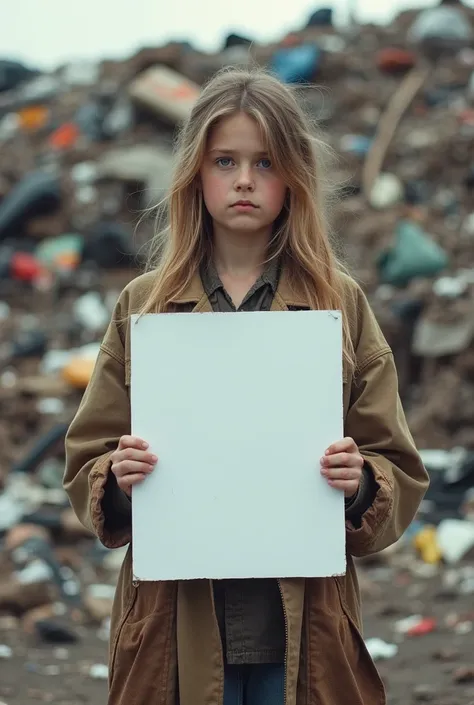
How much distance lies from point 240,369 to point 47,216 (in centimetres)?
999

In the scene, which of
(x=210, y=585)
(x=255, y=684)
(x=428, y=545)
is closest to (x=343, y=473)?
(x=210, y=585)

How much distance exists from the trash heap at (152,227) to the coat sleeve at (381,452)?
6.91ft

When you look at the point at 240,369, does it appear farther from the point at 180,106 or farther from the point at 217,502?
the point at 180,106

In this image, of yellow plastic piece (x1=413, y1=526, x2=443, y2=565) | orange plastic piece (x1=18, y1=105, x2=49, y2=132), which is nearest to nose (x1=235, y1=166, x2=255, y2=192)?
yellow plastic piece (x1=413, y1=526, x2=443, y2=565)

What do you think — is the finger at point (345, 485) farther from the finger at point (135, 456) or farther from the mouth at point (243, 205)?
the mouth at point (243, 205)

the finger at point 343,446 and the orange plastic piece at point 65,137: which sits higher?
the orange plastic piece at point 65,137

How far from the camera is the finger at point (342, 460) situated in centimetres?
223

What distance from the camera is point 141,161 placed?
485 inches

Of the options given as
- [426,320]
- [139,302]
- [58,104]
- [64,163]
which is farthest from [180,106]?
[139,302]

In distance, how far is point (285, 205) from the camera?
252 centimetres

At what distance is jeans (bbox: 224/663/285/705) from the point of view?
2299mm

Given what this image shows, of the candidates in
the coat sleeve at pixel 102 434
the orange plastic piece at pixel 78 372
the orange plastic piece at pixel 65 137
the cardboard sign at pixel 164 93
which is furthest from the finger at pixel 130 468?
the orange plastic piece at pixel 65 137

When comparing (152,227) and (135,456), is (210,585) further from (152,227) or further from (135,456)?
(152,227)

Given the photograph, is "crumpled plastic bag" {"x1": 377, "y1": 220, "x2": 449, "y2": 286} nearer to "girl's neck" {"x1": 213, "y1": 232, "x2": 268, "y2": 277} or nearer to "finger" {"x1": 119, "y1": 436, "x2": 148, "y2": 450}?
"girl's neck" {"x1": 213, "y1": 232, "x2": 268, "y2": 277}
